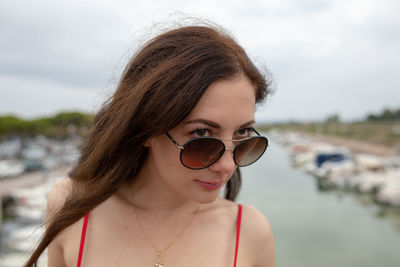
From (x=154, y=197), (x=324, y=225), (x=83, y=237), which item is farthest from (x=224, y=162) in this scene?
(x=324, y=225)

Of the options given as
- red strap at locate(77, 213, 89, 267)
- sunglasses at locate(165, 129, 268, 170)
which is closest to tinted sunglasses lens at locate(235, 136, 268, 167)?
sunglasses at locate(165, 129, 268, 170)

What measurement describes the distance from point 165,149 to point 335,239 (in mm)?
16016

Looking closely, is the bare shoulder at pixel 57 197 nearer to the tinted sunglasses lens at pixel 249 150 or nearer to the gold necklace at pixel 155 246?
the gold necklace at pixel 155 246

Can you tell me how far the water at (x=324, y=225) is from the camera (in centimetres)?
1278

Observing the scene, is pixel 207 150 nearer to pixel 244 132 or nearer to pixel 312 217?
pixel 244 132

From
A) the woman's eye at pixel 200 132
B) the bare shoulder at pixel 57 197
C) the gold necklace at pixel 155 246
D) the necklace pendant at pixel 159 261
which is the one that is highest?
the woman's eye at pixel 200 132

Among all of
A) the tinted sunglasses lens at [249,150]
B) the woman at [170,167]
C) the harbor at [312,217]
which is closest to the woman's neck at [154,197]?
the woman at [170,167]

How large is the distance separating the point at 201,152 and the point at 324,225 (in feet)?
57.3

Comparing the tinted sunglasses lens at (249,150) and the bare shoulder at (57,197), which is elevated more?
the tinted sunglasses lens at (249,150)

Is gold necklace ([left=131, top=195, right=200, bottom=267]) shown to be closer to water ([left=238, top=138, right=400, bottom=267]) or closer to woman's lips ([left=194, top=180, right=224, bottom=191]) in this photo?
woman's lips ([left=194, top=180, right=224, bottom=191])

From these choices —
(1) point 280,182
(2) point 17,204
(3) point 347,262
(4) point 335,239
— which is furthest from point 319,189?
(2) point 17,204

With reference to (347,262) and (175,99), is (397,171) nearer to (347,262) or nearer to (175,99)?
(347,262)

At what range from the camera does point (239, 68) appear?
3.49 feet

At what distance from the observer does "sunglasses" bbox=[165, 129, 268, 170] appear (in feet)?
3.17
